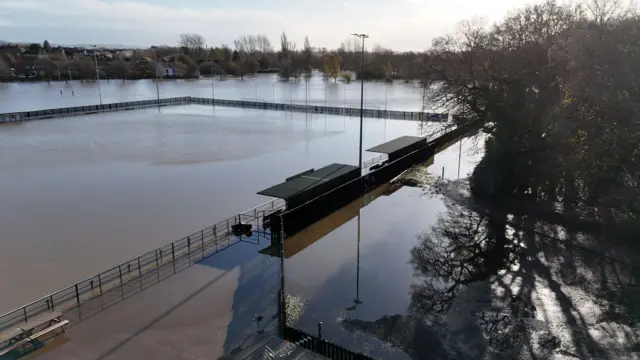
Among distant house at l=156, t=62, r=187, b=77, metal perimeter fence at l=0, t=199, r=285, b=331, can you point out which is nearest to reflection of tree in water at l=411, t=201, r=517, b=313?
metal perimeter fence at l=0, t=199, r=285, b=331

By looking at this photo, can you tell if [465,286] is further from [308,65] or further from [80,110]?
[308,65]

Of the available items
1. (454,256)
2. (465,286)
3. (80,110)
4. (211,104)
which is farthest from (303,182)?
(211,104)

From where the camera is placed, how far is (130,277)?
16312mm

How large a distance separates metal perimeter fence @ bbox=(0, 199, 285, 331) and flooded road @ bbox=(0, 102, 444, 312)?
2.73ft

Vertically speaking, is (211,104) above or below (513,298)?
above

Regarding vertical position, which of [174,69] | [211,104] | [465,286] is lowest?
[465,286]

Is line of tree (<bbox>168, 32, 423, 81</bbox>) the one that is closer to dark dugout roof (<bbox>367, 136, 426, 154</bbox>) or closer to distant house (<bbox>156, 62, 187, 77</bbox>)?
distant house (<bbox>156, 62, 187, 77</bbox>)

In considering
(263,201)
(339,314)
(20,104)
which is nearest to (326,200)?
(263,201)

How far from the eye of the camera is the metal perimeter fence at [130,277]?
46.2ft

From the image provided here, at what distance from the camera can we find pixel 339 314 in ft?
46.0

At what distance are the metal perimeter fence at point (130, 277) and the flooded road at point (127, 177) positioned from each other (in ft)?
2.73

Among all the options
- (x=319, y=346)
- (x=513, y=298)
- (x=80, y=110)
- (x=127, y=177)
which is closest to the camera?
(x=319, y=346)

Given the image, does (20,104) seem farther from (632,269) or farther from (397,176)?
(632,269)

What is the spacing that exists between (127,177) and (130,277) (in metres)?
13.9
